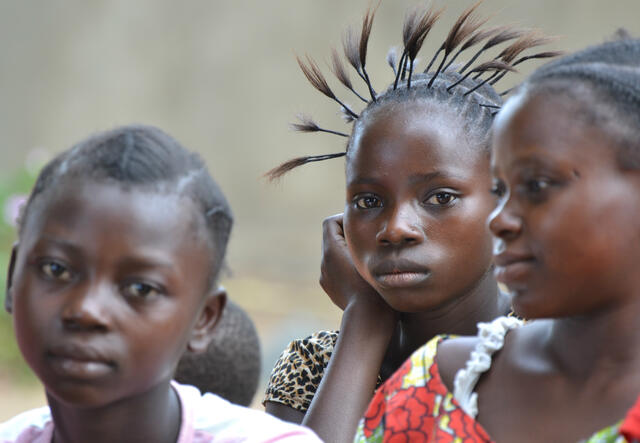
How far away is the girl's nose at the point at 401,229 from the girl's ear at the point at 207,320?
0.48 metres

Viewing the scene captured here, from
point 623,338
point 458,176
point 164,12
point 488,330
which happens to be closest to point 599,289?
point 623,338

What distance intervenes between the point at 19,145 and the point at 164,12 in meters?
2.50

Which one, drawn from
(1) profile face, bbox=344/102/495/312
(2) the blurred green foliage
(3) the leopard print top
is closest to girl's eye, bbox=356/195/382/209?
(1) profile face, bbox=344/102/495/312

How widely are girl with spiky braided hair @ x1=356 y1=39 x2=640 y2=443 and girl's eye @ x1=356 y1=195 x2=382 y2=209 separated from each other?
2.00ft

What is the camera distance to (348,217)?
236cm

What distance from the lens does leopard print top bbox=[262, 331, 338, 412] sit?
8.21ft

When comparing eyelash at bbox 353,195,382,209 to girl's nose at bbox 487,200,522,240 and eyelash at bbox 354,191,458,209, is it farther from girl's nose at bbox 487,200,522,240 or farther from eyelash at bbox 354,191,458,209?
girl's nose at bbox 487,200,522,240

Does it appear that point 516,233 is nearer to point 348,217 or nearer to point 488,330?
point 488,330

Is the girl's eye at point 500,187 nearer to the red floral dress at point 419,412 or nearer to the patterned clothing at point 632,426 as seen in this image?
the red floral dress at point 419,412

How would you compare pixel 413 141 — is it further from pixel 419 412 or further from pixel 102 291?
pixel 102 291

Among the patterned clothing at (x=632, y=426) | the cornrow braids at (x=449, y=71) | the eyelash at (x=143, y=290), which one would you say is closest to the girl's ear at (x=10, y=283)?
the eyelash at (x=143, y=290)

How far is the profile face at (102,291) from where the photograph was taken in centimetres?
167

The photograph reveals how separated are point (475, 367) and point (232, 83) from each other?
10.2 m

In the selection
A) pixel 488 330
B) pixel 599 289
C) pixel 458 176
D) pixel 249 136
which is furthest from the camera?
pixel 249 136
